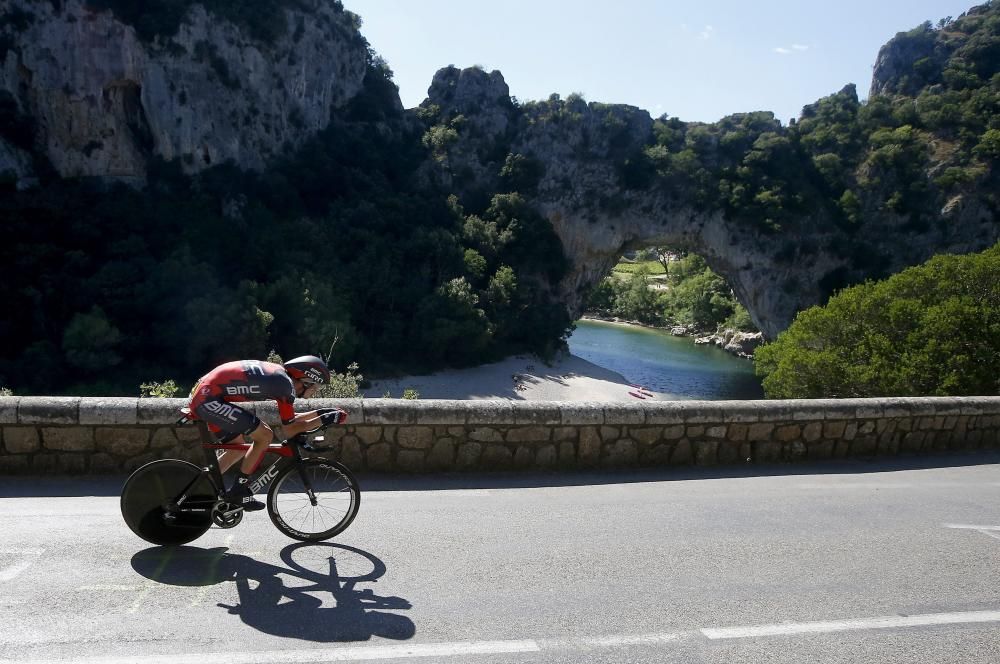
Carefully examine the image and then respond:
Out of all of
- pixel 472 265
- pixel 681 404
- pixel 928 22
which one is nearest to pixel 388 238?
pixel 472 265

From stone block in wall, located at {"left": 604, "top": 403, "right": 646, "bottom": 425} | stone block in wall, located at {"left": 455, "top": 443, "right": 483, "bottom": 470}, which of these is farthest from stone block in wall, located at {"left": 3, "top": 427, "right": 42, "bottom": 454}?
stone block in wall, located at {"left": 604, "top": 403, "right": 646, "bottom": 425}

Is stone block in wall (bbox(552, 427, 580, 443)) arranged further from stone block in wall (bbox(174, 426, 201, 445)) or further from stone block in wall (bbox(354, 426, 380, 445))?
stone block in wall (bbox(174, 426, 201, 445))

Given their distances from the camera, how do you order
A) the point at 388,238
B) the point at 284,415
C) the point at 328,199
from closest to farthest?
the point at 284,415 < the point at 388,238 < the point at 328,199

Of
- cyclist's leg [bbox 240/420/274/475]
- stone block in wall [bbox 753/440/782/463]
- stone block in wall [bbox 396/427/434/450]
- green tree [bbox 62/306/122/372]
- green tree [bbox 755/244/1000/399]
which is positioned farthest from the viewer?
green tree [bbox 62/306/122/372]

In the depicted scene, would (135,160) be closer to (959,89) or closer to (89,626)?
(89,626)

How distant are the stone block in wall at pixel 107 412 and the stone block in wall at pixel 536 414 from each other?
344 cm

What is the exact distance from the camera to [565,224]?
58094 mm

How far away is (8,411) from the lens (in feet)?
18.4

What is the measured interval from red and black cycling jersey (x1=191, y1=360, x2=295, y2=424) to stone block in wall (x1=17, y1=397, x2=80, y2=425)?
2086 millimetres

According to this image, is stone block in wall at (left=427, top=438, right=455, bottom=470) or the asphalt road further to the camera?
stone block in wall at (left=427, top=438, right=455, bottom=470)

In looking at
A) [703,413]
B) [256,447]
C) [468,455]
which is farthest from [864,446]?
[256,447]

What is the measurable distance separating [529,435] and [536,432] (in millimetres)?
82

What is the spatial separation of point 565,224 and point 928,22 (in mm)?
59253

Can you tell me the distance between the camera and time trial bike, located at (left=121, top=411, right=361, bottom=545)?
4395 mm
